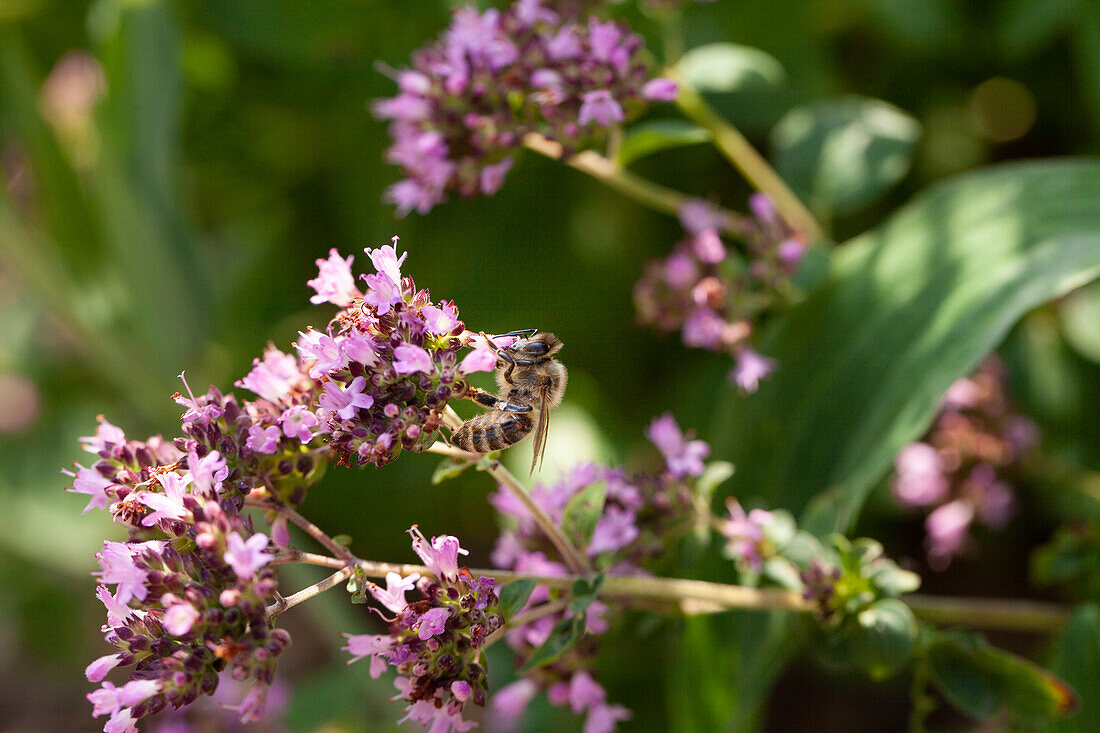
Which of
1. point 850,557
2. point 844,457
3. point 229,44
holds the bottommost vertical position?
point 850,557

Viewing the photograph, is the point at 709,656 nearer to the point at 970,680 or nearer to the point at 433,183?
the point at 970,680

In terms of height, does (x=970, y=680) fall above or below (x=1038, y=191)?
below

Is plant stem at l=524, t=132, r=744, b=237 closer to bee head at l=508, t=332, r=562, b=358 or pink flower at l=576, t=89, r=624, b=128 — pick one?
pink flower at l=576, t=89, r=624, b=128

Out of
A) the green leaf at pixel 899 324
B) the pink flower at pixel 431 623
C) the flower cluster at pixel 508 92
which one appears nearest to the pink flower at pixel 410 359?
the pink flower at pixel 431 623

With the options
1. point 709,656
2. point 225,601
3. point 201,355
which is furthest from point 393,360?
point 201,355

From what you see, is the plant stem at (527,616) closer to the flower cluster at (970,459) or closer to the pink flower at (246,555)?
the pink flower at (246,555)

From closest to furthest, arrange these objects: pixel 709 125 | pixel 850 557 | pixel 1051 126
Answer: pixel 850 557 → pixel 709 125 → pixel 1051 126

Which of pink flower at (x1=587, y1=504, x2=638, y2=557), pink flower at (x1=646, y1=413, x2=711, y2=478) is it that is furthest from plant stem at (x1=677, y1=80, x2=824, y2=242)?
pink flower at (x1=587, y1=504, x2=638, y2=557)

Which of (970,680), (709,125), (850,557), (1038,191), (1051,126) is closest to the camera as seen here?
(850,557)
